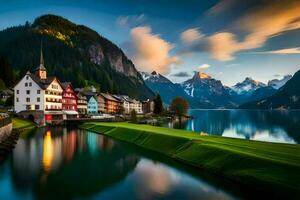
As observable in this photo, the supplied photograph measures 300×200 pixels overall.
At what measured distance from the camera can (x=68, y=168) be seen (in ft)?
139

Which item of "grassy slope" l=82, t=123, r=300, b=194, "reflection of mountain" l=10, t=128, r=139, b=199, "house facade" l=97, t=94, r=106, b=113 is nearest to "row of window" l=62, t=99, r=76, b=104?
"house facade" l=97, t=94, r=106, b=113

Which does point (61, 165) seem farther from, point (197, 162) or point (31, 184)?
point (197, 162)

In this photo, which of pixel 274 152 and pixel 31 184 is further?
pixel 274 152

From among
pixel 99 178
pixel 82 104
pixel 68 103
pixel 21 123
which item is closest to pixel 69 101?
pixel 68 103

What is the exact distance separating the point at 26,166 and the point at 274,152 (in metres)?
33.2

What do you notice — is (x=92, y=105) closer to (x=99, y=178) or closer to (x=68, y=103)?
(x=68, y=103)

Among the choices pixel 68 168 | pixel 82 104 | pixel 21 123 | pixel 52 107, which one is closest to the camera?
pixel 68 168

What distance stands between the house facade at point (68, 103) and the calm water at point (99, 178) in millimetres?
88985

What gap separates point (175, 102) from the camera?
19988 cm

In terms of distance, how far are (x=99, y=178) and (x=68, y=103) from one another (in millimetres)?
114345

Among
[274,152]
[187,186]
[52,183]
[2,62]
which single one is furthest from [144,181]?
[2,62]

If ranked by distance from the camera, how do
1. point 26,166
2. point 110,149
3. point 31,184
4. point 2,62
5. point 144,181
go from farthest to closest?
1. point 2,62
2. point 110,149
3. point 26,166
4. point 144,181
5. point 31,184

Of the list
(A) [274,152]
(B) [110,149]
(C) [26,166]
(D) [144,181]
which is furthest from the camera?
(B) [110,149]

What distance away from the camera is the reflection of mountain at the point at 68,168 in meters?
32.6
